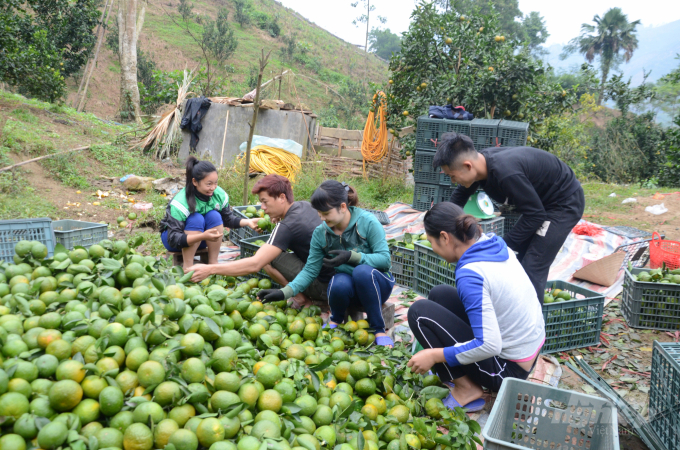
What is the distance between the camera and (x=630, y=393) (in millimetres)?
2896

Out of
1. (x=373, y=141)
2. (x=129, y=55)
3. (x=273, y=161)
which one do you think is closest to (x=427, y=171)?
(x=373, y=141)

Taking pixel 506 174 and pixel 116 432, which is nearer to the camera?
pixel 116 432

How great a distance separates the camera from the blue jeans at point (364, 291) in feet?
9.96

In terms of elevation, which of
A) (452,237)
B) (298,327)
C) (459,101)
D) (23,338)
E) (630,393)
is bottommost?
(630,393)

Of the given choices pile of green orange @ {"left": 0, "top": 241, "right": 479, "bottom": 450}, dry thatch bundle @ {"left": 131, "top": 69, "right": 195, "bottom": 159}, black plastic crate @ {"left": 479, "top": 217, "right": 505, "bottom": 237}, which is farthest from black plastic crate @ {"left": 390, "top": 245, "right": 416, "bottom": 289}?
dry thatch bundle @ {"left": 131, "top": 69, "right": 195, "bottom": 159}

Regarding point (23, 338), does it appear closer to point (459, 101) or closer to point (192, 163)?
point (192, 163)

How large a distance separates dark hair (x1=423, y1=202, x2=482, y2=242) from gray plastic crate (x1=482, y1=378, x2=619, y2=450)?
0.71 m

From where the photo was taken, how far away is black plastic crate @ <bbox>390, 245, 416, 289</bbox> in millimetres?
4191

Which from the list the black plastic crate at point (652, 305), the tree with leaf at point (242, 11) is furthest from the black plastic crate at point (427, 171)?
the tree with leaf at point (242, 11)

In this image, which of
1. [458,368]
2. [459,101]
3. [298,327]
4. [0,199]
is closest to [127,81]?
[0,199]

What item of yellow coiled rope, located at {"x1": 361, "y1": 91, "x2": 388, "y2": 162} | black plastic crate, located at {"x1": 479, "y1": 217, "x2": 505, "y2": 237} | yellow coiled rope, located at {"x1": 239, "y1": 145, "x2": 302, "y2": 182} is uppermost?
yellow coiled rope, located at {"x1": 361, "y1": 91, "x2": 388, "y2": 162}

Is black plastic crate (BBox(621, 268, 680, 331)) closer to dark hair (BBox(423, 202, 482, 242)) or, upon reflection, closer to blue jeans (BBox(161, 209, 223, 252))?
dark hair (BBox(423, 202, 482, 242))

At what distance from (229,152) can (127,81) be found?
18.5ft

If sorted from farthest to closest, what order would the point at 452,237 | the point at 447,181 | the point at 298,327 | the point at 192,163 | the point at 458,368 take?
the point at 447,181, the point at 192,163, the point at 298,327, the point at 458,368, the point at 452,237
